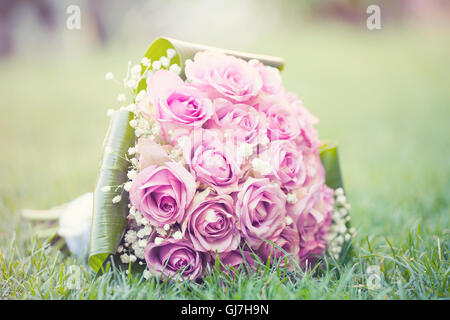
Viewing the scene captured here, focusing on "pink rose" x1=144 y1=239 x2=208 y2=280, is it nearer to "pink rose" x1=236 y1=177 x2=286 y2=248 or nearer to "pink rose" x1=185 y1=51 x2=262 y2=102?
"pink rose" x1=236 y1=177 x2=286 y2=248

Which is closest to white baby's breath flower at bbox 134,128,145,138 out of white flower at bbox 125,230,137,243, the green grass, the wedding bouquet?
the wedding bouquet

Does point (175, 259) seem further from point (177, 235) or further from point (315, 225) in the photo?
point (315, 225)

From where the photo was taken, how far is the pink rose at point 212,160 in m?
0.93

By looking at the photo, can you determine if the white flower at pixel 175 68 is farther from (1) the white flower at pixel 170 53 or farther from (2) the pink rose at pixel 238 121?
(2) the pink rose at pixel 238 121

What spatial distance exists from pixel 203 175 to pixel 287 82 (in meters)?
3.80

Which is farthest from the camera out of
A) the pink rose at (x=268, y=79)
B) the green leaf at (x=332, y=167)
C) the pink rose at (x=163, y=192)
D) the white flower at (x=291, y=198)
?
the green leaf at (x=332, y=167)

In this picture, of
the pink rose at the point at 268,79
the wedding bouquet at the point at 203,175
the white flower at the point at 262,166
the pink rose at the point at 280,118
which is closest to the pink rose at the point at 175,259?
the wedding bouquet at the point at 203,175

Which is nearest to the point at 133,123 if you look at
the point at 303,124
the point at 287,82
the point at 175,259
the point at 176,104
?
the point at 176,104

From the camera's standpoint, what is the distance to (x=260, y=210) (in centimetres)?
96

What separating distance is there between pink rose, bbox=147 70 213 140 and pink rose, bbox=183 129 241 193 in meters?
0.03

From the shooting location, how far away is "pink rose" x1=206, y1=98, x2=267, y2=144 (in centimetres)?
99

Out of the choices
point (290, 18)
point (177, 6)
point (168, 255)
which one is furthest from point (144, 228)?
point (290, 18)

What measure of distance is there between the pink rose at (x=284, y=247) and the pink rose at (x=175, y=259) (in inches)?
6.1

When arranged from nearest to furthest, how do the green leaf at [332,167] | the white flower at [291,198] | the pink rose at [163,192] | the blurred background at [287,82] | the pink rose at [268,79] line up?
the pink rose at [163,192]
the white flower at [291,198]
the pink rose at [268,79]
the green leaf at [332,167]
the blurred background at [287,82]
